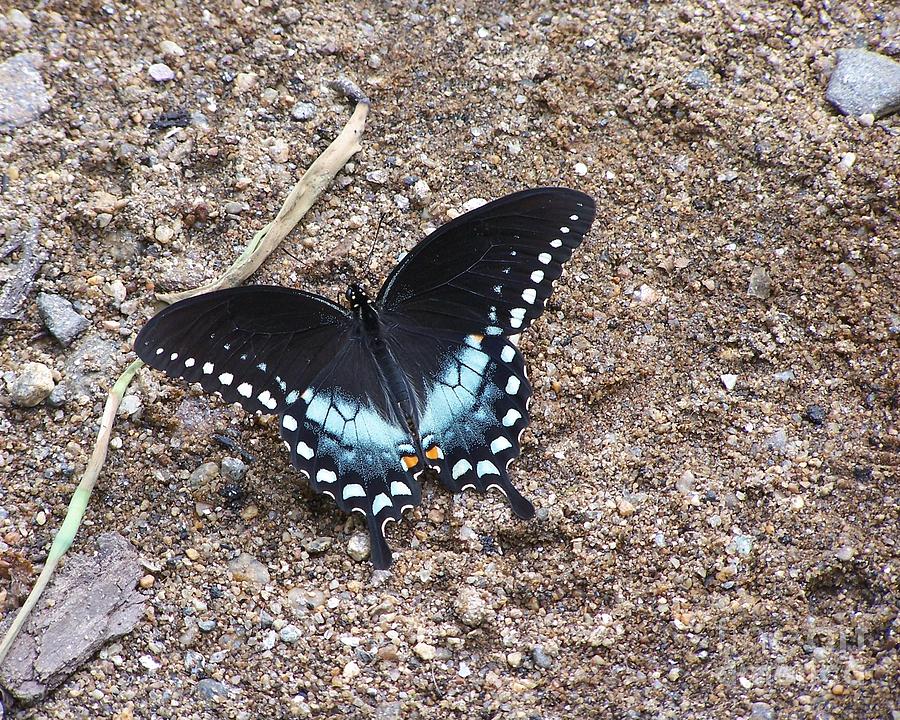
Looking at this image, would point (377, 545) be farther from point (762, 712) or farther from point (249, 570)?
point (762, 712)

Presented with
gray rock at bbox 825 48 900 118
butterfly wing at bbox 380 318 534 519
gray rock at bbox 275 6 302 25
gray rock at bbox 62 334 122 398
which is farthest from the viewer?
gray rock at bbox 275 6 302 25

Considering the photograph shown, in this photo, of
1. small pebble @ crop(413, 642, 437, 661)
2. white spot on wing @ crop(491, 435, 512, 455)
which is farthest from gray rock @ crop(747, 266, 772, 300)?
small pebble @ crop(413, 642, 437, 661)

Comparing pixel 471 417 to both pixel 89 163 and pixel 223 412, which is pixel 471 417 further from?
pixel 89 163

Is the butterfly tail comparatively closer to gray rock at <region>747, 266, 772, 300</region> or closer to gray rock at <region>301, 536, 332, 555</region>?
gray rock at <region>301, 536, 332, 555</region>

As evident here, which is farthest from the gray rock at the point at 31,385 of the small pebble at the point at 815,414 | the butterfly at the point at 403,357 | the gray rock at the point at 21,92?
the small pebble at the point at 815,414

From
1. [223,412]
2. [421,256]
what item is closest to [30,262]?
[223,412]

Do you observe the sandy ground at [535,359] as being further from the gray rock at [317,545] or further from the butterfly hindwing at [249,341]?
the butterfly hindwing at [249,341]
